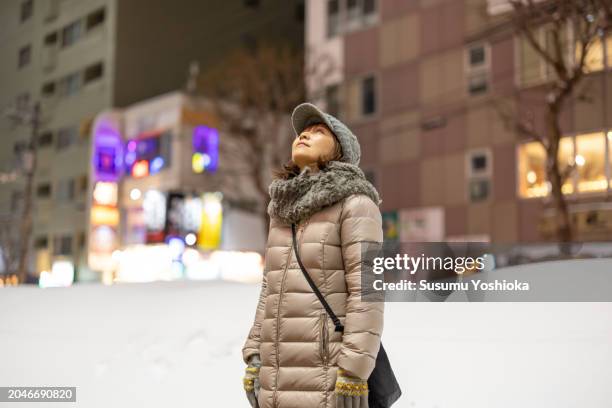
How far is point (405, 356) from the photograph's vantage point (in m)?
6.61

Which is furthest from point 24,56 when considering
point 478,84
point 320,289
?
point 320,289

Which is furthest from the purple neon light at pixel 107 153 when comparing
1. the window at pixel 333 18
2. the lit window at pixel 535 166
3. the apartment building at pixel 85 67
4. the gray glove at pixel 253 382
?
the gray glove at pixel 253 382

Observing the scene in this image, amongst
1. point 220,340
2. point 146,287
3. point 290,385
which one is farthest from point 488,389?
point 146,287

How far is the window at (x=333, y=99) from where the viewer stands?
25969 millimetres

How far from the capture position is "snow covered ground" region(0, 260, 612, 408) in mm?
5977

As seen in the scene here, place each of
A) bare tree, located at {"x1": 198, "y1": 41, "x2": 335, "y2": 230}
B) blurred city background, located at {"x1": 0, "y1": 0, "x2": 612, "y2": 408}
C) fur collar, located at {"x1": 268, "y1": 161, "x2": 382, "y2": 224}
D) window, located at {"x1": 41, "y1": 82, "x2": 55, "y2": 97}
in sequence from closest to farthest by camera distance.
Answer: fur collar, located at {"x1": 268, "y1": 161, "x2": 382, "y2": 224} < blurred city background, located at {"x1": 0, "y1": 0, "x2": 612, "y2": 408} < bare tree, located at {"x1": 198, "y1": 41, "x2": 335, "y2": 230} < window, located at {"x1": 41, "y1": 82, "x2": 55, "y2": 97}

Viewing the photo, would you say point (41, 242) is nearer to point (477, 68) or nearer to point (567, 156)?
point (477, 68)

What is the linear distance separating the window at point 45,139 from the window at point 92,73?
4229mm

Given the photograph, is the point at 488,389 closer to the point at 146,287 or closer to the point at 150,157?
the point at 146,287

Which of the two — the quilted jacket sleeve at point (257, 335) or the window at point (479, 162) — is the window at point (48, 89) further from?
the quilted jacket sleeve at point (257, 335)

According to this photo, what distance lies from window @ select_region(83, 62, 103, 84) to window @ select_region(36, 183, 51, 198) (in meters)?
6.24

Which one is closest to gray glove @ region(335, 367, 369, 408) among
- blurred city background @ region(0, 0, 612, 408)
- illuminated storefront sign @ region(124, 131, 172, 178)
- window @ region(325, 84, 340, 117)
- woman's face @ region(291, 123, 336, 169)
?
woman's face @ region(291, 123, 336, 169)

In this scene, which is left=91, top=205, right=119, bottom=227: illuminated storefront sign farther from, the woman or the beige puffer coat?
the beige puffer coat

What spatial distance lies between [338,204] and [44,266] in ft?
127
